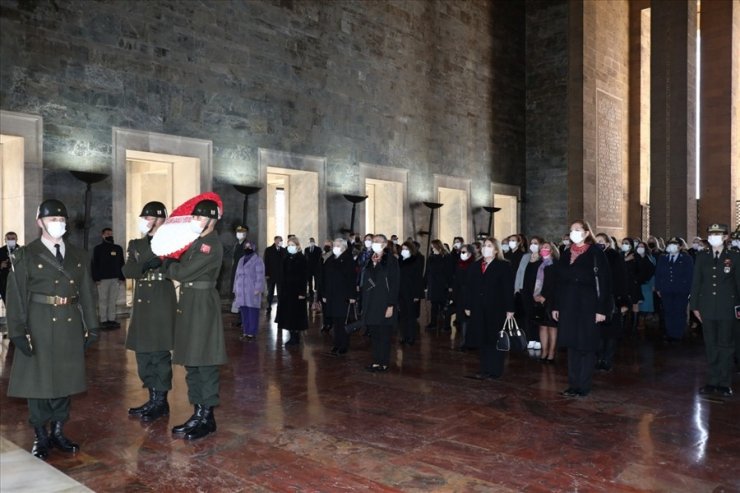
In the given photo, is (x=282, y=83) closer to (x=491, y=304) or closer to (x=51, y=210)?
(x=491, y=304)

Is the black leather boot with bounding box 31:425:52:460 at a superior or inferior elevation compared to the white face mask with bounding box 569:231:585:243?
inferior

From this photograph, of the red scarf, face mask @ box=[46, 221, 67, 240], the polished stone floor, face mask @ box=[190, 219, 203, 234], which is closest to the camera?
the polished stone floor

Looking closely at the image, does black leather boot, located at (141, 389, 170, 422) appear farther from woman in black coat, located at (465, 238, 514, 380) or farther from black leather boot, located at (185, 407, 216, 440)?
woman in black coat, located at (465, 238, 514, 380)

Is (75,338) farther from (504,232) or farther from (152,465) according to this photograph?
(504,232)

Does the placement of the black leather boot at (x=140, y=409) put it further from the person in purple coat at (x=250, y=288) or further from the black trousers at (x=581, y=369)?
the person in purple coat at (x=250, y=288)

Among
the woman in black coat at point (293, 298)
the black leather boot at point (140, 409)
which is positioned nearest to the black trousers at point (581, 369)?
the black leather boot at point (140, 409)

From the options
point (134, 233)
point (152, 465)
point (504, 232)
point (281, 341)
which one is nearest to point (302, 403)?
point (152, 465)

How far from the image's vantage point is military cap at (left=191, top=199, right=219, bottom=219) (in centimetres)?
475

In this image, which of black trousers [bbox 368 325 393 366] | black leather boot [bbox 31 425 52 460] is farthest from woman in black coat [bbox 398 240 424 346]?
black leather boot [bbox 31 425 52 460]

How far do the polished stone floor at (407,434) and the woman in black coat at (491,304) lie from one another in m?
0.28

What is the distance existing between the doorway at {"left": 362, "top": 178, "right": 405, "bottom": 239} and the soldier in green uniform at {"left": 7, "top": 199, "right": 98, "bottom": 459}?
545 inches

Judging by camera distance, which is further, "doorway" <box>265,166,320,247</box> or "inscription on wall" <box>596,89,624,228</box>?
"inscription on wall" <box>596,89,624,228</box>

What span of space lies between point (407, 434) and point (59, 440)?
8.11ft

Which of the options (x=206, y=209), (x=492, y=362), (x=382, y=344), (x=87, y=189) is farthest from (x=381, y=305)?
(x=87, y=189)
